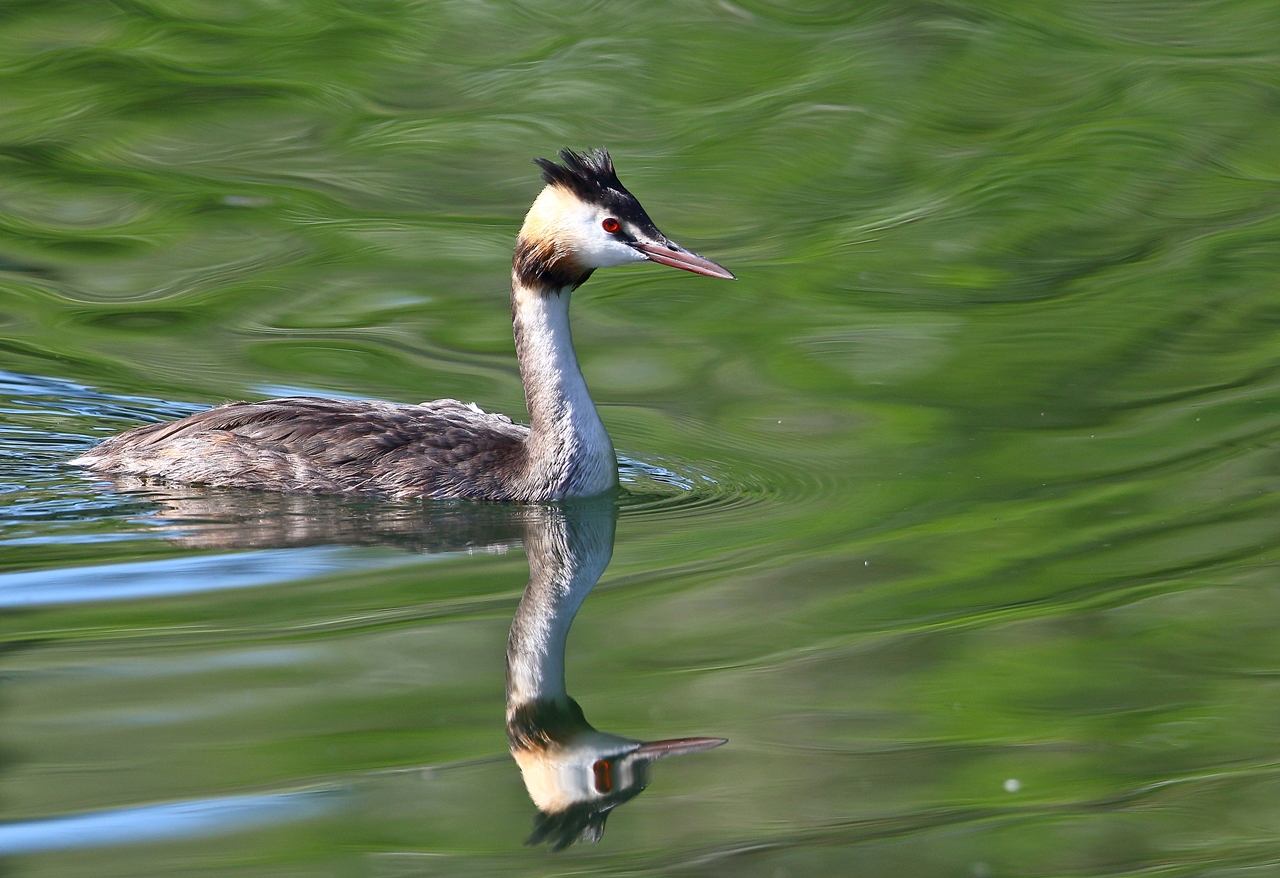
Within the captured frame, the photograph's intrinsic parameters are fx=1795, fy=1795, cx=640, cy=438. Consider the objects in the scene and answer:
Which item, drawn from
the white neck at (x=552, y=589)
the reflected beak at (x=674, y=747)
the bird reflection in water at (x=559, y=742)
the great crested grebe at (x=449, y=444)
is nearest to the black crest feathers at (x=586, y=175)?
the great crested grebe at (x=449, y=444)

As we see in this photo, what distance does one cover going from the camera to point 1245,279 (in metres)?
10.9

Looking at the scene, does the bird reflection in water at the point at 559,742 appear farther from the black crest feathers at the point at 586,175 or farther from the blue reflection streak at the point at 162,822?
the black crest feathers at the point at 586,175

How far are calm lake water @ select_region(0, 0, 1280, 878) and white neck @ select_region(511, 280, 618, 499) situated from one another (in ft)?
0.70

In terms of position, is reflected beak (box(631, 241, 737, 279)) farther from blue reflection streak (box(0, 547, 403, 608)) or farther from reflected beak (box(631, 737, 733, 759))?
reflected beak (box(631, 737, 733, 759))

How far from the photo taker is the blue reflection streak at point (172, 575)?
21.9 ft

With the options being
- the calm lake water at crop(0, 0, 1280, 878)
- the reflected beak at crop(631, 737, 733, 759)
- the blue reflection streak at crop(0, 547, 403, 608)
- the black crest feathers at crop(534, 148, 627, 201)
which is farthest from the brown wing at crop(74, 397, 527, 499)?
the reflected beak at crop(631, 737, 733, 759)

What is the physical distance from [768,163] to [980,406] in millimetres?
4545

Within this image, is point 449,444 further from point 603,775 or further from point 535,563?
point 603,775

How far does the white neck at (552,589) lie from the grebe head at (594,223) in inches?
45.2

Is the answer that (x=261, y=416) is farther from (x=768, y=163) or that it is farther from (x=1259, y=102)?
(x=1259, y=102)

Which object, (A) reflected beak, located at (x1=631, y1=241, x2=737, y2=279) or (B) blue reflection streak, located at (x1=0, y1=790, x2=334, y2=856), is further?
(A) reflected beak, located at (x1=631, y1=241, x2=737, y2=279)

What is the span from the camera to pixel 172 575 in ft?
22.7

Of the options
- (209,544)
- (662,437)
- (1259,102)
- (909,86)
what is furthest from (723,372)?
(1259,102)

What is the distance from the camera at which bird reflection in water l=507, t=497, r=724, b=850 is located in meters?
5.04
